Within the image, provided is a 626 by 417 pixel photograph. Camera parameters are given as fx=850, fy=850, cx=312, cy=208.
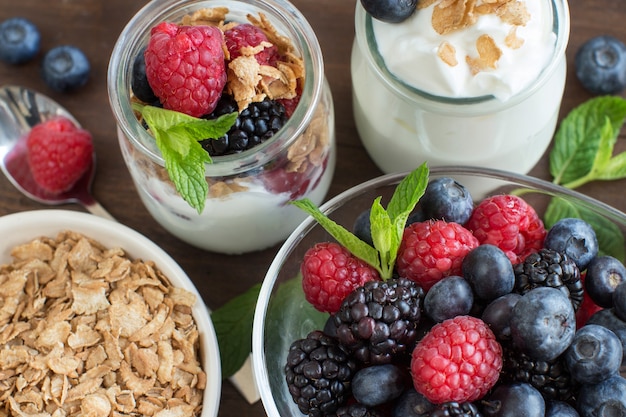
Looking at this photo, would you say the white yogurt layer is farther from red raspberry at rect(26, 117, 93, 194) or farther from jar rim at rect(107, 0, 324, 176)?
red raspberry at rect(26, 117, 93, 194)

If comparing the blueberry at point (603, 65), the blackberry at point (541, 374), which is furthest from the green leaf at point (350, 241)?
the blueberry at point (603, 65)

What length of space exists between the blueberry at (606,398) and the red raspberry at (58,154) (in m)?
0.89

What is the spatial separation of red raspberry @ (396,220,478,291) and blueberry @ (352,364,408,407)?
126 millimetres

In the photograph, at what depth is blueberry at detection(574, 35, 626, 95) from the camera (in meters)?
1.45

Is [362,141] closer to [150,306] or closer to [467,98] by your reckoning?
[467,98]

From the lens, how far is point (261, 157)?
1.13 metres

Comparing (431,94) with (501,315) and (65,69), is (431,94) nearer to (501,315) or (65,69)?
(501,315)

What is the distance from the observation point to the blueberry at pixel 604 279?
107cm

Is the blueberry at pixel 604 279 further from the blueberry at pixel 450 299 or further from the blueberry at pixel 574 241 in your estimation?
the blueberry at pixel 450 299

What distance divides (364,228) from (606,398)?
1.22ft

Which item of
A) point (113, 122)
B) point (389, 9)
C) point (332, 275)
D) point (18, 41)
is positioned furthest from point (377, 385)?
point (18, 41)

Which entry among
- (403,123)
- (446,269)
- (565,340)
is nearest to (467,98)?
(403,123)

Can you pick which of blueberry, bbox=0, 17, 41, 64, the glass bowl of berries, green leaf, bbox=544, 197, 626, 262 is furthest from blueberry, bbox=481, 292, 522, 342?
blueberry, bbox=0, 17, 41, 64

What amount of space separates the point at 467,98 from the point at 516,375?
0.38 metres
